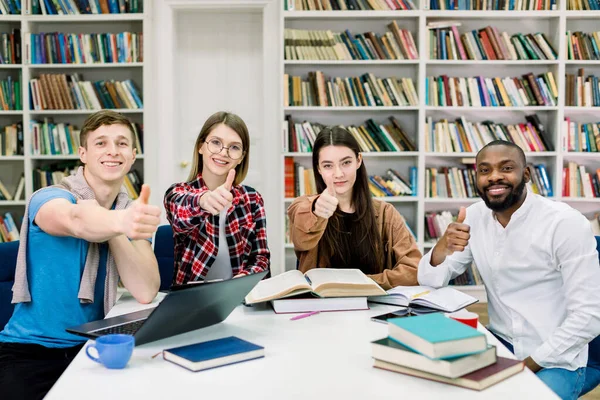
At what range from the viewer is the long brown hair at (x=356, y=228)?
232 cm

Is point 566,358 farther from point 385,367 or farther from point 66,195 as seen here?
point 66,195

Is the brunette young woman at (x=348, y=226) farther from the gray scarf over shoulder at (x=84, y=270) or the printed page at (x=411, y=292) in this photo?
the gray scarf over shoulder at (x=84, y=270)

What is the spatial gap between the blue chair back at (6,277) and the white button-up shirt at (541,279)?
1319 millimetres

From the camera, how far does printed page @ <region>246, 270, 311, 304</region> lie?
5.68 feet

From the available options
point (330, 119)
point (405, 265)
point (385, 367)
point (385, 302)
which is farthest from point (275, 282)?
point (330, 119)

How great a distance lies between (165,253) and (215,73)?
273 cm

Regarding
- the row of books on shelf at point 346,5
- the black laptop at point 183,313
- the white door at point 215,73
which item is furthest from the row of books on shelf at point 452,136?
the black laptop at point 183,313

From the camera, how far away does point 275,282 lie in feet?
6.22

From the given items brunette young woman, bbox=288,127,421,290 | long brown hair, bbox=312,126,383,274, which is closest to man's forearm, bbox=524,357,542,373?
brunette young woman, bbox=288,127,421,290

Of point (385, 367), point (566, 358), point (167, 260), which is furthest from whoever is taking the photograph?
point (167, 260)

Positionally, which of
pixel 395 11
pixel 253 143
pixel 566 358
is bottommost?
pixel 566 358

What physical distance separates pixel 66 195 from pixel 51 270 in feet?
0.72

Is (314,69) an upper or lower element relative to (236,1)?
lower

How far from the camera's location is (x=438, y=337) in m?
1.17
